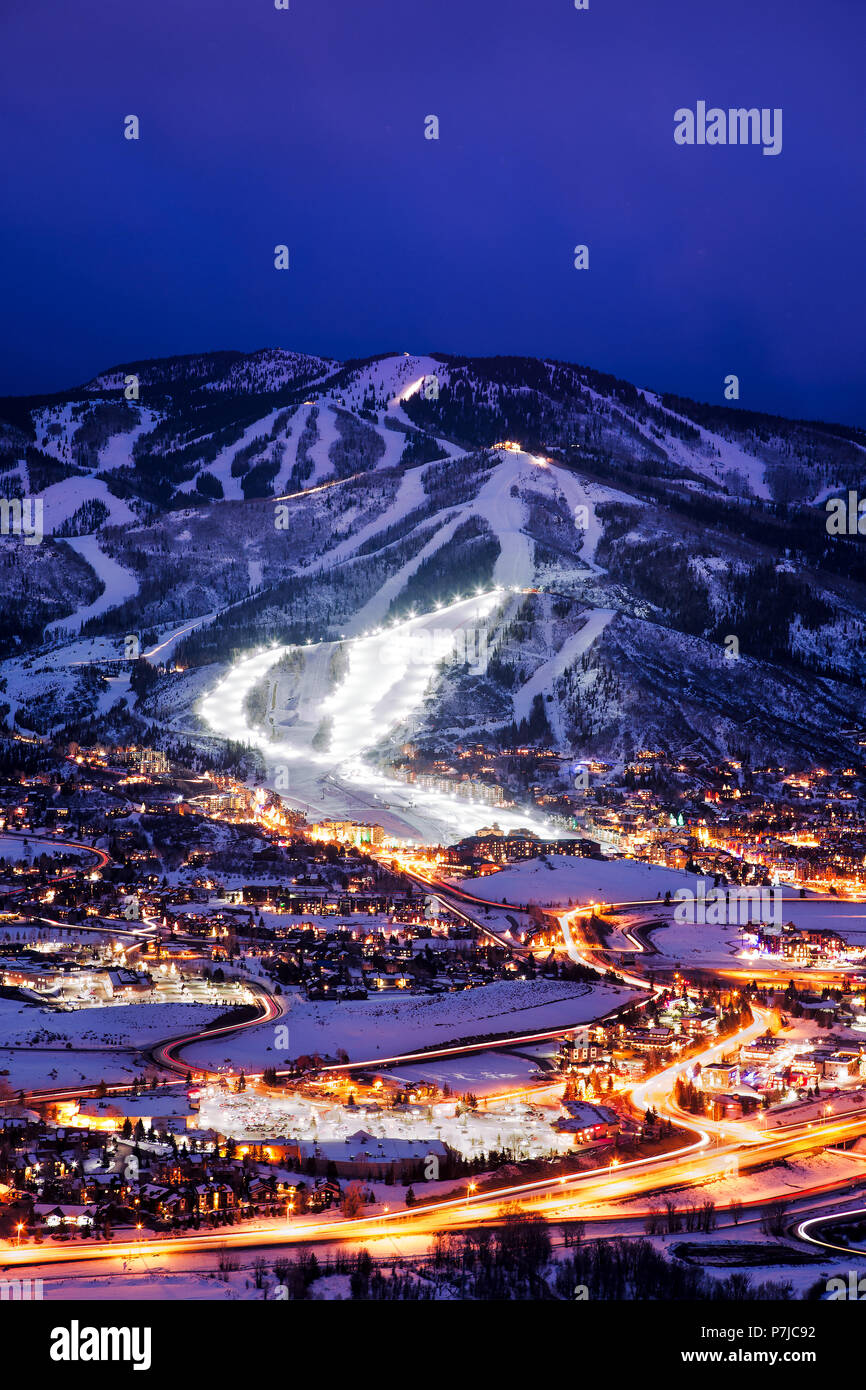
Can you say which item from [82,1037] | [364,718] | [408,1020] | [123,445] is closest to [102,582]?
[364,718]

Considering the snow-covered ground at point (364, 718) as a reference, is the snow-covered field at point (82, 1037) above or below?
below

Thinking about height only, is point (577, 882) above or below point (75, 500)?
below

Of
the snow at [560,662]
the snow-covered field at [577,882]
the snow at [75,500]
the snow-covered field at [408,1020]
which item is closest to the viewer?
the snow-covered field at [408,1020]

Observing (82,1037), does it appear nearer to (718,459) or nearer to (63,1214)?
(63,1214)

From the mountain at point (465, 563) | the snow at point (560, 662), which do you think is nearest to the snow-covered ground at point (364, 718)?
the mountain at point (465, 563)

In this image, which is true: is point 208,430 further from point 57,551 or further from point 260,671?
point 260,671

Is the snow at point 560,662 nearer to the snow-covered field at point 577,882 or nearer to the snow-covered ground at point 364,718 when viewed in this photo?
the snow-covered ground at point 364,718

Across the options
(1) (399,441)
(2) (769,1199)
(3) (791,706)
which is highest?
(1) (399,441)
